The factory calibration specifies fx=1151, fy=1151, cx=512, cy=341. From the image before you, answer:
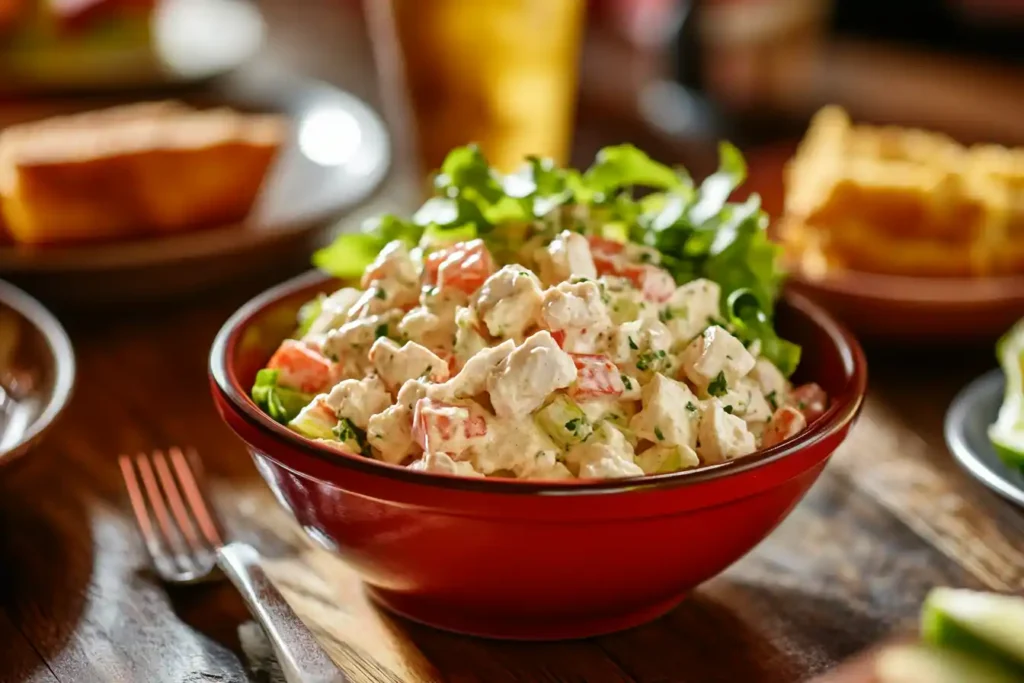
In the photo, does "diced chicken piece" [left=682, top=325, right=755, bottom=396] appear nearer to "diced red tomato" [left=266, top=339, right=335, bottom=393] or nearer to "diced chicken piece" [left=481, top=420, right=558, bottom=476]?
"diced chicken piece" [left=481, top=420, right=558, bottom=476]

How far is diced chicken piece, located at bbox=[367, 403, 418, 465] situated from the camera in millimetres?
1020

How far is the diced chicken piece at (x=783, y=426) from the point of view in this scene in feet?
3.56

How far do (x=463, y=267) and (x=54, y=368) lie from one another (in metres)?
0.57

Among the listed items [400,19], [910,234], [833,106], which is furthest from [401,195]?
[833,106]

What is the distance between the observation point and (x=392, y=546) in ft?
3.30

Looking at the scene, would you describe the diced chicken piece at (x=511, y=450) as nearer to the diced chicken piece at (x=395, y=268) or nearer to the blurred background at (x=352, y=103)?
the diced chicken piece at (x=395, y=268)

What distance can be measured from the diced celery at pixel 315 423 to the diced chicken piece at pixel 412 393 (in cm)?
8

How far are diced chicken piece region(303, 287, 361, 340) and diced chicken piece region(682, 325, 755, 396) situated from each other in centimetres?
36

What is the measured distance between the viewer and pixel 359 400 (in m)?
1.06

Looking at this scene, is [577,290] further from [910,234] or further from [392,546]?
[910,234]

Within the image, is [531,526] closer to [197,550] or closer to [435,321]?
[435,321]

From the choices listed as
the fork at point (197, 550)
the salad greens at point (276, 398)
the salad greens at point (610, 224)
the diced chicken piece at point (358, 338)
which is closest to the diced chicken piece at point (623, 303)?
the salad greens at point (610, 224)

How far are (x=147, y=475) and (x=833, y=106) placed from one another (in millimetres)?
2142

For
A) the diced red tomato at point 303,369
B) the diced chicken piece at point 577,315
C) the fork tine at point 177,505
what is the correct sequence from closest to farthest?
the diced chicken piece at point 577,315
the diced red tomato at point 303,369
the fork tine at point 177,505
